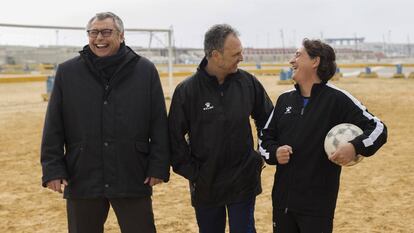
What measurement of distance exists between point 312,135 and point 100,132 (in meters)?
1.30

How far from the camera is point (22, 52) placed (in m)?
56.6

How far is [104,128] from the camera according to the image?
3.01 metres

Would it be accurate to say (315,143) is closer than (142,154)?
Yes

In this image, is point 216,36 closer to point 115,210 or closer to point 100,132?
point 100,132

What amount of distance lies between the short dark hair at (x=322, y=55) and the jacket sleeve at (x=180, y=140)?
2.78ft

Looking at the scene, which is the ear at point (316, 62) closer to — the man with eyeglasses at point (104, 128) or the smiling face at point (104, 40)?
the man with eyeglasses at point (104, 128)

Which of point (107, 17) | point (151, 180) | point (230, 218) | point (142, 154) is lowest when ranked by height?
point (230, 218)

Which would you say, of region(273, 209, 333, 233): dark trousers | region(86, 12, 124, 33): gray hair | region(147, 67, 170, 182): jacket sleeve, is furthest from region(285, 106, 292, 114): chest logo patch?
region(86, 12, 124, 33): gray hair

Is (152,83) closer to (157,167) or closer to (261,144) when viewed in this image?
(157,167)

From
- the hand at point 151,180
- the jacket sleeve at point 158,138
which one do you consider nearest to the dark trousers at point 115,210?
the hand at point 151,180

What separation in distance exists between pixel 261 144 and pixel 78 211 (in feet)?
4.11

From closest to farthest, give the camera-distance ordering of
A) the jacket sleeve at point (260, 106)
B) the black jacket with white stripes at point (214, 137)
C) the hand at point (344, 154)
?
1. the hand at point (344, 154)
2. the black jacket with white stripes at point (214, 137)
3. the jacket sleeve at point (260, 106)

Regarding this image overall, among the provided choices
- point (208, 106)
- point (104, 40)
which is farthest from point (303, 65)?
point (104, 40)

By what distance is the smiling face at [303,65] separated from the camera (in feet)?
9.52
